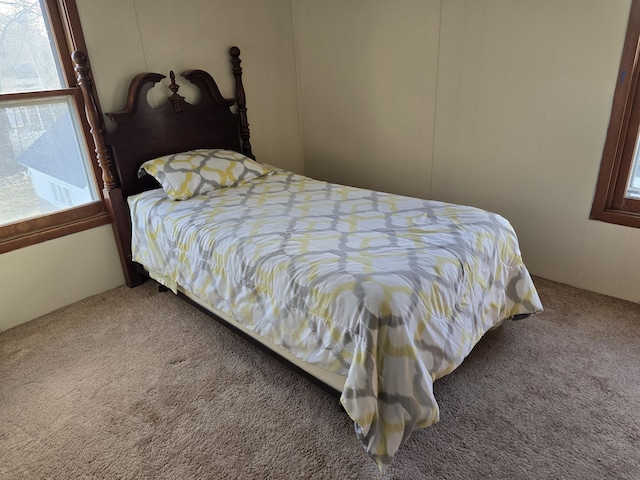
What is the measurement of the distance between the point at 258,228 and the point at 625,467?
163 cm

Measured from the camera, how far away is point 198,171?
257 centimetres

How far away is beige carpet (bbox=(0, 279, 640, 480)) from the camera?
145 cm

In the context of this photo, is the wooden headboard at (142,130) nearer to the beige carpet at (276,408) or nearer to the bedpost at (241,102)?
the bedpost at (241,102)

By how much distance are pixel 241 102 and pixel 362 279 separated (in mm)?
2126

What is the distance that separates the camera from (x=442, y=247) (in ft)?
5.44

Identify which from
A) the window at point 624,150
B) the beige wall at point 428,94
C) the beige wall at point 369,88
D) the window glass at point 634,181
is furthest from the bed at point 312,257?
the window glass at point 634,181

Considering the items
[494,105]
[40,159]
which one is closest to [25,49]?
[40,159]

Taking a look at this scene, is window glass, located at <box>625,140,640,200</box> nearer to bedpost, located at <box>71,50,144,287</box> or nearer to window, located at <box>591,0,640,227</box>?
window, located at <box>591,0,640,227</box>

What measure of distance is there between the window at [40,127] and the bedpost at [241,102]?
97 centimetres

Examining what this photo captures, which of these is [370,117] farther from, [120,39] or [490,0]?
[120,39]

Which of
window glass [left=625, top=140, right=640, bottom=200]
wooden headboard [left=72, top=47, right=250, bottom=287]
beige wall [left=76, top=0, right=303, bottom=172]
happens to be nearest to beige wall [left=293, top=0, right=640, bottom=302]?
window glass [left=625, top=140, right=640, bottom=200]

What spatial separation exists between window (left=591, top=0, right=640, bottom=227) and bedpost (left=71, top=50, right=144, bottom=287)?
2.72 meters

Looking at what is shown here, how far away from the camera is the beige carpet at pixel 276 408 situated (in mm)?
1450

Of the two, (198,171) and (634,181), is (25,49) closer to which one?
(198,171)
